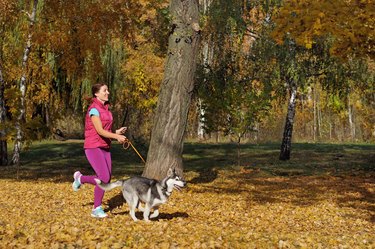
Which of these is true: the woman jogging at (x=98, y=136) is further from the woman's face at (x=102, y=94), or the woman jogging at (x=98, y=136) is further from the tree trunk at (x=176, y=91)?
the tree trunk at (x=176, y=91)

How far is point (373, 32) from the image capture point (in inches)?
427

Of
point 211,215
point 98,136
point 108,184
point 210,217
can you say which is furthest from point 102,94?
point 211,215

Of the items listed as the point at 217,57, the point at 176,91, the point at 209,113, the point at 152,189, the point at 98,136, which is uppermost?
the point at 217,57

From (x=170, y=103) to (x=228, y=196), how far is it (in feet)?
8.70

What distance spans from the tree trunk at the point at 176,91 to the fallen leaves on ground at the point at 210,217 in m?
0.98

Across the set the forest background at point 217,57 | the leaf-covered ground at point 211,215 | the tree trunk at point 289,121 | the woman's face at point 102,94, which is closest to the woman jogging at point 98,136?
the woman's face at point 102,94

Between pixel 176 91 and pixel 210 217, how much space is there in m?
3.66

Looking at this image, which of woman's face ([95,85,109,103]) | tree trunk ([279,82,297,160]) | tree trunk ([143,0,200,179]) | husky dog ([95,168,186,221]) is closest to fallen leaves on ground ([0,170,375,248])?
husky dog ([95,168,186,221])

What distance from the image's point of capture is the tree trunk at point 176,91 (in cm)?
1210

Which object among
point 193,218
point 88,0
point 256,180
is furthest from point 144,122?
point 193,218

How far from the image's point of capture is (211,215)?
9.92 metres

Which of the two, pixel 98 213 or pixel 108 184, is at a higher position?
pixel 108 184

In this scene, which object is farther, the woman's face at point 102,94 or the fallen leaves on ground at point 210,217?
the woman's face at point 102,94

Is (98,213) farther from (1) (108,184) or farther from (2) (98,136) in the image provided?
(2) (98,136)
